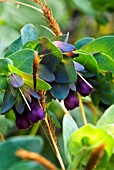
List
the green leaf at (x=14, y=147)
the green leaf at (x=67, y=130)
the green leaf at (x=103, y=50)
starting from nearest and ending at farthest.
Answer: the green leaf at (x=14, y=147)
the green leaf at (x=67, y=130)
the green leaf at (x=103, y=50)

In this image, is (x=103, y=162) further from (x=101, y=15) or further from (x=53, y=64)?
(x=101, y=15)

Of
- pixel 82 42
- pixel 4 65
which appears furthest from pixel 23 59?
pixel 82 42

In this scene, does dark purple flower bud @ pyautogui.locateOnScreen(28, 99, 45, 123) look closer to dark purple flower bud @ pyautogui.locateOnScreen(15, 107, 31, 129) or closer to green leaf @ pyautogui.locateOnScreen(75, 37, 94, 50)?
dark purple flower bud @ pyautogui.locateOnScreen(15, 107, 31, 129)

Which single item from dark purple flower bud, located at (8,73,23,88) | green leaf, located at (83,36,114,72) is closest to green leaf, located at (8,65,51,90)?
dark purple flower bud, located at (8,73,23,88)

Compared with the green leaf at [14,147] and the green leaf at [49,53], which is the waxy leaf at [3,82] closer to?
the green leaf at [49,53]

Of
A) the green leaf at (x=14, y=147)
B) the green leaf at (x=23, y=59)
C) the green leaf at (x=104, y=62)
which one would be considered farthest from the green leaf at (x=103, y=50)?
the green leaf at (x=14, y=147)
